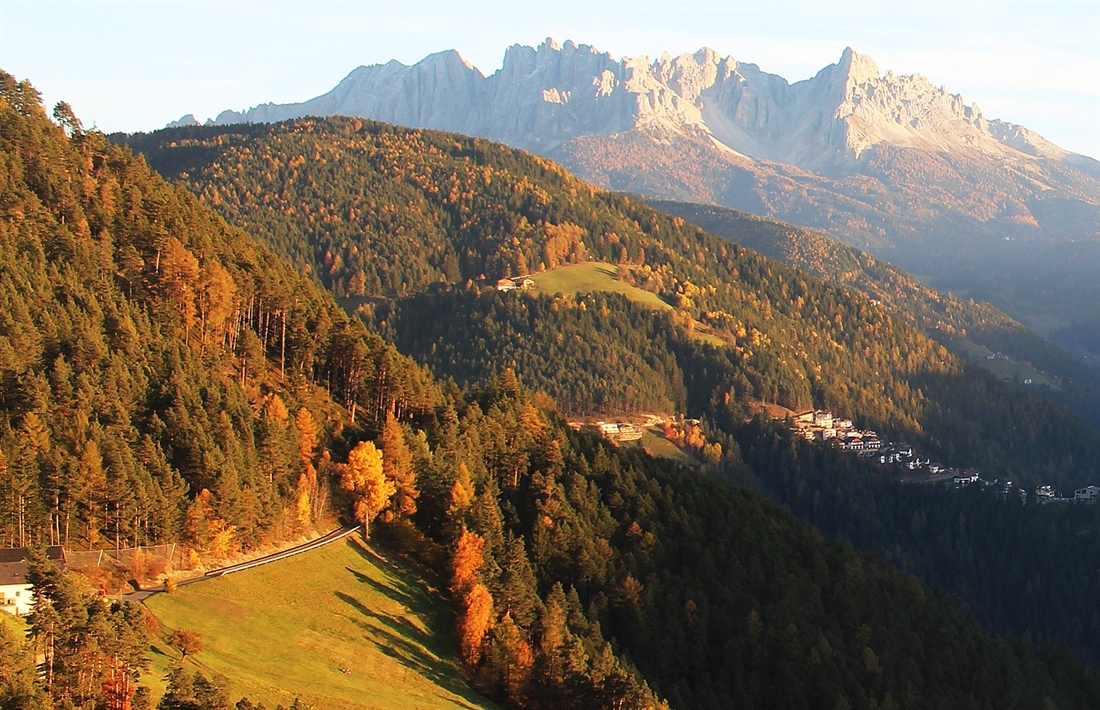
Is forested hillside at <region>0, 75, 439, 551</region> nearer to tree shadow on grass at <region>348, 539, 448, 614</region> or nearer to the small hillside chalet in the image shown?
tree shadow on grass at <region>348, 539, 448, 614</region>

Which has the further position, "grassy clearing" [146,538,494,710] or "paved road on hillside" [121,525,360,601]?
"paved road on hillside" [121,525,360,601]

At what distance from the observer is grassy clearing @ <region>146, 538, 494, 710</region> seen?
70312mm

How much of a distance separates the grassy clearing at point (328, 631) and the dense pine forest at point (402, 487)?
3.04 metres

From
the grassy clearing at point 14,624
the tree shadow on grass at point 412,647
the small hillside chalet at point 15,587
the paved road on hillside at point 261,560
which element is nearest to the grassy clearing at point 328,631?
the tree shadow on grass at point 412,647

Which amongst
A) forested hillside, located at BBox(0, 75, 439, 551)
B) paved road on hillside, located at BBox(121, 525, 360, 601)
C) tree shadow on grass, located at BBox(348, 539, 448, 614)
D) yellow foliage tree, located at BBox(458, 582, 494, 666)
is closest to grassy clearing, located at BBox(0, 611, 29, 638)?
paved road on hillside, located at BBox(121, 525, 360, 601)

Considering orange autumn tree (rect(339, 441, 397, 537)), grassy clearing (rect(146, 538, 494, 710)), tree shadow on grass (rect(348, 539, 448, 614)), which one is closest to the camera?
grassy clearing (rect(146, 538, 494, 710))

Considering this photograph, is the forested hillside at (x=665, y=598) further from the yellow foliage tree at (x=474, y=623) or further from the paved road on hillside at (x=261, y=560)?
the paved road on hillside at (x=261, y=560)

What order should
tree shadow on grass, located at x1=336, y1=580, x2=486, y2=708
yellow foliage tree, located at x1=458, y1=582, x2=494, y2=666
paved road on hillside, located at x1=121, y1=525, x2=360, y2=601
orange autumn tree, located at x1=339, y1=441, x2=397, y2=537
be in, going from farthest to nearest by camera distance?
orange autumn tree, located at x1=339, y1=441, x2=397, y2=537 → yellow foliage tree, located at x1=458, y1=582, x2=494, y2=666 → tree shadow on grass, located at x1=336, y1=580, x2=486, y2=708 → paved road on hillside, located at x1=121, y1=525, x2=360, y2=601

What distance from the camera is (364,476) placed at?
316ft

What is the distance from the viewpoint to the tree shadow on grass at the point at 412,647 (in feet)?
Answer: 267

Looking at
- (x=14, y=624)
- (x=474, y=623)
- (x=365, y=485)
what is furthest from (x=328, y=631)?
(x=14, y=624)

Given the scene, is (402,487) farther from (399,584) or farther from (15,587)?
(15,587)

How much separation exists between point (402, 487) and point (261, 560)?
16.2m

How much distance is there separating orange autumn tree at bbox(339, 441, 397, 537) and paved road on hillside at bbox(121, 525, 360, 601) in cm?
134
